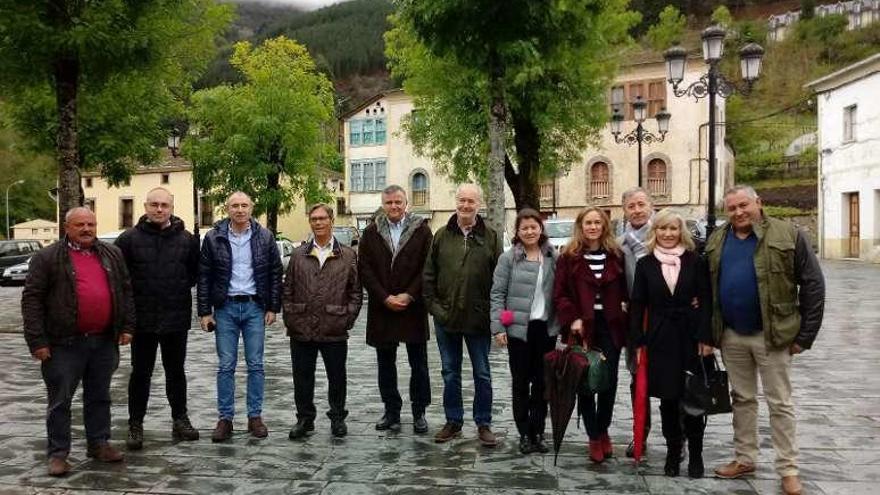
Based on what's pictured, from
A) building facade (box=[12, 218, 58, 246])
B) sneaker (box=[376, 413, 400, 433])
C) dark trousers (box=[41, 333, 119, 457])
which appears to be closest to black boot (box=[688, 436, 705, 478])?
sneaker (box=[376, 413, 400, 433])

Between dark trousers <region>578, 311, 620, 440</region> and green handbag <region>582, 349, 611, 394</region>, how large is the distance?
0.05 meters

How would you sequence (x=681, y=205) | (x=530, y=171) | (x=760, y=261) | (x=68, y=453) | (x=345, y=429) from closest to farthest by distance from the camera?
(x=760, y=261) → (x=68, y=453) → (x=345, y=429) → (x=530, y=171) → (x=681, y=205)

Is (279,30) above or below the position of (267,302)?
above

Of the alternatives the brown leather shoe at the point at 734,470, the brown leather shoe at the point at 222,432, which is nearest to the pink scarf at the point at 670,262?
the brown leather shoe at the point at 734,470

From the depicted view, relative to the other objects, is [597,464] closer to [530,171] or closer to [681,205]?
[530,171]

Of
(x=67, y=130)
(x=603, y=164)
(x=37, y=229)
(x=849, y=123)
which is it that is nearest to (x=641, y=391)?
(x=67, y=130)

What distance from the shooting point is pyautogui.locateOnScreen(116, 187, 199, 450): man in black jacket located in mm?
6043

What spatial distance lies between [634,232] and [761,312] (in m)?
1.13

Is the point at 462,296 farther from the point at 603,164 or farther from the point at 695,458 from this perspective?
the point at 603,164

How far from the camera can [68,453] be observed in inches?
213

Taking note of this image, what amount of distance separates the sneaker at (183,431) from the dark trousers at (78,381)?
593 millimetres

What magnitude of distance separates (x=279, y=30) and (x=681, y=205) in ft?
450

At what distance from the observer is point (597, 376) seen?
535cm

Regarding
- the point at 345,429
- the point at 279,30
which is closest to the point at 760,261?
the point at 345,429
